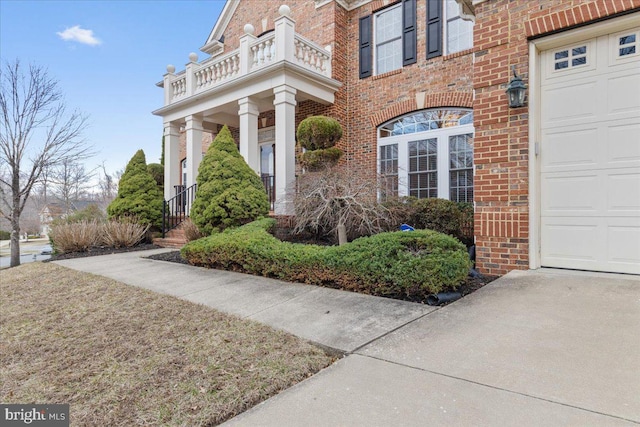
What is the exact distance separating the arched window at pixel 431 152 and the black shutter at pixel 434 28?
4.64ft

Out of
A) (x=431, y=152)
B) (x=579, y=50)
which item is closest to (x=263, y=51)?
(x=431, y=152)

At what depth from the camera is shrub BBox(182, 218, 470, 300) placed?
400 centimetres

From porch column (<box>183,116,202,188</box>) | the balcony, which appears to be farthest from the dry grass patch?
porch column (<box>183,116,202,188</box>)

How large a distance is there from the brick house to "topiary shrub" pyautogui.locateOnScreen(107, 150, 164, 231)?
94cm

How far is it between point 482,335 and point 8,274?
9056mm

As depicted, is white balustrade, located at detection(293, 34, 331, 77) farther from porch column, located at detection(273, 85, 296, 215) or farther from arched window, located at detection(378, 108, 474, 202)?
arched window, located at detection(378, 108, 474, 202)

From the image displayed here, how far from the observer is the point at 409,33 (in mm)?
9242

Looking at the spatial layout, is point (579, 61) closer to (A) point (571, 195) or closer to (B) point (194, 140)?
(A) point (571, 195)

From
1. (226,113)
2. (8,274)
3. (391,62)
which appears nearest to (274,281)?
(8,274)

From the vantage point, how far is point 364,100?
1002 cm

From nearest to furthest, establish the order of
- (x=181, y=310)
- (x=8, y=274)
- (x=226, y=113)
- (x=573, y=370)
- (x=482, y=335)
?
1. (x=573, y=370)
2. (x=482, y=335)
3. (x=181, y=310)
4. (x=8, y=274)
5. (x=226, y=113)

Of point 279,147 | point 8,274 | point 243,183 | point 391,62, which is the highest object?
point 391,62

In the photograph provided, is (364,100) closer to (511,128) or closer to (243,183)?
(243,183)

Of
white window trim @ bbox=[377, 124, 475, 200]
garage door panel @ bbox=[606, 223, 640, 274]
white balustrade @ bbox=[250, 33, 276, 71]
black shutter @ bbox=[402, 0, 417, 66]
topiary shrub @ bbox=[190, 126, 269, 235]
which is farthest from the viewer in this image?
white balustrade @ bbox=[250, 33, 276, 71]
